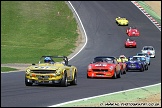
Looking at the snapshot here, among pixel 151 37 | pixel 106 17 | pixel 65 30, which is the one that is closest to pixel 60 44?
pixel 65 30

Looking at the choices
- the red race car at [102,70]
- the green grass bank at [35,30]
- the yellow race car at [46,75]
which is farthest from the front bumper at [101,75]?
the green grass bank at [35,30]

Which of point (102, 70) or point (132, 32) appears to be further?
point (132, 32)

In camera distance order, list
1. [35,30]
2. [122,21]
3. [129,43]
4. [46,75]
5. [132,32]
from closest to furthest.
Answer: [46,75]
[129,43]
[35,30]
[132,32]
[122,21]


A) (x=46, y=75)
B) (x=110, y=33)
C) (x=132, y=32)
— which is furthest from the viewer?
(x=110, y=33)

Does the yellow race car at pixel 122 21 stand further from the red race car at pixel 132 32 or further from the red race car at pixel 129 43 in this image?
the red race car at pixel 129 43

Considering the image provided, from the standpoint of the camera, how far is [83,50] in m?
60.1

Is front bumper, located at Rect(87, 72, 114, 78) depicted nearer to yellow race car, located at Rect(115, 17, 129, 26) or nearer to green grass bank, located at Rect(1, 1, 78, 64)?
green grass bank, located at Rect(1, 1, 78, 64)

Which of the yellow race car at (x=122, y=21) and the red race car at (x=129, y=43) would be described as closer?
the red race car at (x=129, y=43)

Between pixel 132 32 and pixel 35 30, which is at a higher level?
pixel 35 30

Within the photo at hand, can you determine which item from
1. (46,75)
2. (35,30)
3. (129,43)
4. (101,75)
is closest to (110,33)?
(129,43)

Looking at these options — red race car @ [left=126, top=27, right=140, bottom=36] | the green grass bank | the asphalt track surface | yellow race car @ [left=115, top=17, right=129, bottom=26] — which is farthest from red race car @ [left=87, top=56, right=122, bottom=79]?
yellow race car @ [left=115, top=17, right=129, bottom=26]

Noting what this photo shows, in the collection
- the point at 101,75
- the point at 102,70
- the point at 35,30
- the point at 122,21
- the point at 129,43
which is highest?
the point at 122,21

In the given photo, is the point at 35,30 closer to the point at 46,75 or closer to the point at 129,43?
the point at 129,43

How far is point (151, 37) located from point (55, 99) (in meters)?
59.0
